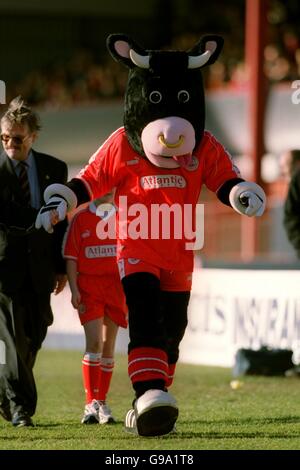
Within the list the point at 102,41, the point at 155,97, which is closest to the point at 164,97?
the point at 155,97

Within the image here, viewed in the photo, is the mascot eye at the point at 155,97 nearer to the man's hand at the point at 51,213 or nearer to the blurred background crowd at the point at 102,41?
the man's hand at the point at 51,213

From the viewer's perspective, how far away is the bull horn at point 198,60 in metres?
7.67

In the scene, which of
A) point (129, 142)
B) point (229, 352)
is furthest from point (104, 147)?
point (229, 352)

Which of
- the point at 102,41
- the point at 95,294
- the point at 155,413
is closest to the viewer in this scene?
the point at 155,413

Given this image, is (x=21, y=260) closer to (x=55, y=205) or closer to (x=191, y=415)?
(x=55, y=205)

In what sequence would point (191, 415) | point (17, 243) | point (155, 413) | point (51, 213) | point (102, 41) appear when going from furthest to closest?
point (102, 41) < point (191, 415) < point (17, 243) < point (51, 213) < point (155, 413)

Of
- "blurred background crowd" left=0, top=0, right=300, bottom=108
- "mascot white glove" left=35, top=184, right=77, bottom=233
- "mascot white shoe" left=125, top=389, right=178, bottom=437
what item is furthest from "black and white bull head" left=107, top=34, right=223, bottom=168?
"blurred background crowd" left=0, top=0, right=300, bottom=108

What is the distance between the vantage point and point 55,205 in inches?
301

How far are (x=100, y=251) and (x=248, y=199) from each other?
1.48m

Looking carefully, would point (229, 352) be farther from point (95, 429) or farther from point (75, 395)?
point (95, 429)

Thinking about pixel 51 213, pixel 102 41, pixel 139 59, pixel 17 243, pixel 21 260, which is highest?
pixel 102 41

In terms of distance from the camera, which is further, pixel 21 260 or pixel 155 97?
pixel 21 260

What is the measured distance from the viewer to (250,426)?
839cm
